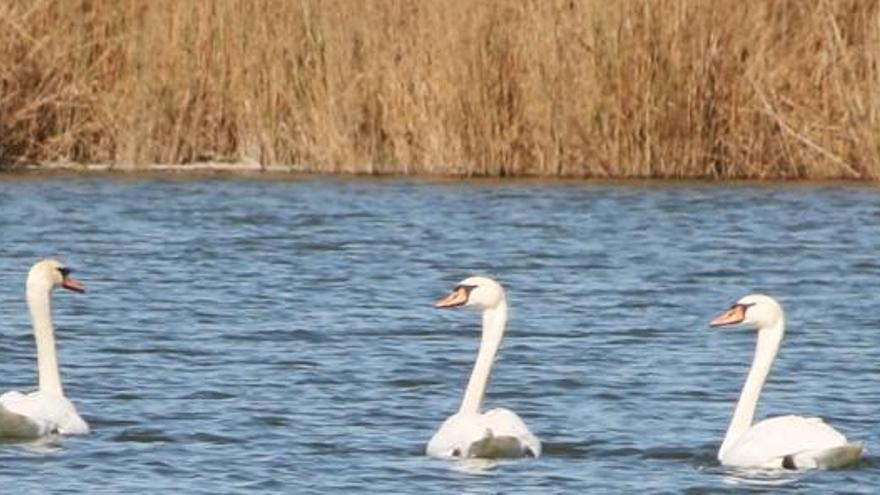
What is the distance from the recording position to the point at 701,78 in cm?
1941

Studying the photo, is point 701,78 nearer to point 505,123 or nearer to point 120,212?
point 505,123

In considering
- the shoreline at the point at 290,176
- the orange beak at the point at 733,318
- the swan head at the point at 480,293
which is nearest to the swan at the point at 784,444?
the orange beak at the point at 733,318

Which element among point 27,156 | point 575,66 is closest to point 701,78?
point 575,66

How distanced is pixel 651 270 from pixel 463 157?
395cm

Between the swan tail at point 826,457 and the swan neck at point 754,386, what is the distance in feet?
1.09

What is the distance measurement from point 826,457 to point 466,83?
10.5m

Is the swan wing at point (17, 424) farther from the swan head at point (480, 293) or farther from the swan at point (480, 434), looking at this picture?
the swan head at point (480, 293)

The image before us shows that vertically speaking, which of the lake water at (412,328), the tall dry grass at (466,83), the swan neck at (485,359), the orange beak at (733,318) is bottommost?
the lake water at (412,328)

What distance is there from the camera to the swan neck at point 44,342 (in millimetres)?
10250

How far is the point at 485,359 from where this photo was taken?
10.2 metres

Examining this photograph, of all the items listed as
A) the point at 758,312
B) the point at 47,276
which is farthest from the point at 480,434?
the point at 47,276

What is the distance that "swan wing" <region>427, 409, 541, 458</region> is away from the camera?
30.7ft

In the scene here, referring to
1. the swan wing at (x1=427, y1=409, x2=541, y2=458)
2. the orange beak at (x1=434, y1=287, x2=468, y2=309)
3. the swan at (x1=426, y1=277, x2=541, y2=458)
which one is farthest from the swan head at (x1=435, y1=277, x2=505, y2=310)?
the swan wing at (x1=427, y1=409, x2=541, y2=458)

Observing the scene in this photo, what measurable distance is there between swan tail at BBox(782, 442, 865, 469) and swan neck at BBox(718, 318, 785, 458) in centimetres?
33
